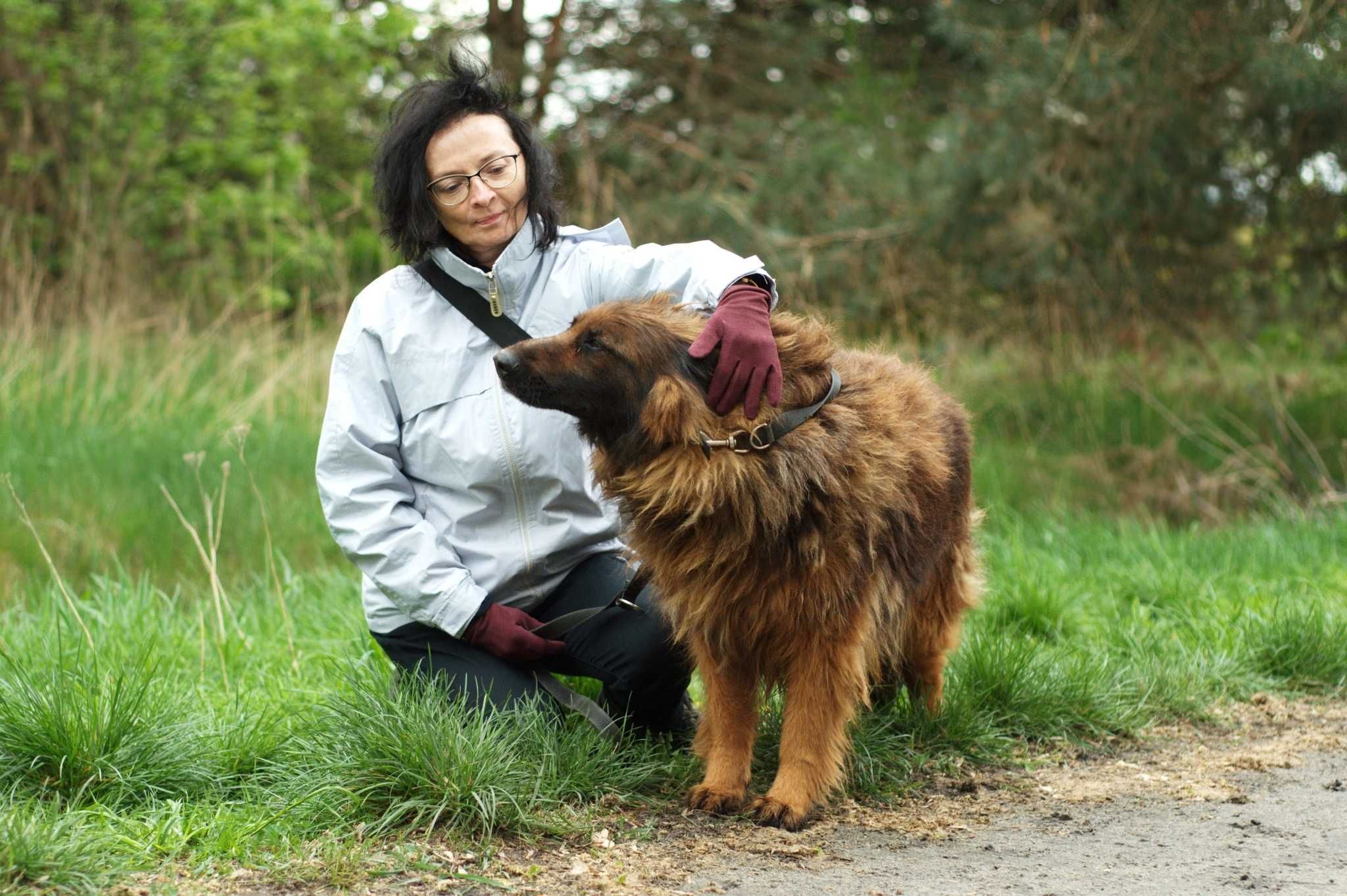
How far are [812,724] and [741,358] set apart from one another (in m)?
1.04

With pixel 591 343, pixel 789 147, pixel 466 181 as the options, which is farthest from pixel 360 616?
pixel 789 147

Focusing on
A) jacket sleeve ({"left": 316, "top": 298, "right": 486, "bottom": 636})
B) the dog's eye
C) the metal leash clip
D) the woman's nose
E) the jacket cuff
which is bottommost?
the jacket cuff

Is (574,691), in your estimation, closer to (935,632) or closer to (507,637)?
(507,637)

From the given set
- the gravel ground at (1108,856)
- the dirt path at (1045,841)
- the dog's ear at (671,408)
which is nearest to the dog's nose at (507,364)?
the dog's ear at (671,408)

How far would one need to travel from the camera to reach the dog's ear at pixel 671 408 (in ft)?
10.5

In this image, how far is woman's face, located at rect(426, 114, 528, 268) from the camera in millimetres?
3805

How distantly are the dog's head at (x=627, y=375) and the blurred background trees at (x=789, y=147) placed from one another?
5450 millimetres

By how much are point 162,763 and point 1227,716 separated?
11.3ft

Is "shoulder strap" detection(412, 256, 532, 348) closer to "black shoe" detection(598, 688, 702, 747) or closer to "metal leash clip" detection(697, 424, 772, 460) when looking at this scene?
"metal leash clip" detection(697, 424, 772, 460)

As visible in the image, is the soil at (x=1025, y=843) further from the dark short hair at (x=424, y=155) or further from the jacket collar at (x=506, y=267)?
the dark short hair at (x=424, y=155)

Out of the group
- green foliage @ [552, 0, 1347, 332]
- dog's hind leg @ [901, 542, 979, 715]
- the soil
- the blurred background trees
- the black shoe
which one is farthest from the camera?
the blurred background trees

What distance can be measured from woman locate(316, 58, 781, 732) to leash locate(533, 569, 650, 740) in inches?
1.5

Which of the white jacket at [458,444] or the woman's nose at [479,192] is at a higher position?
the woman's nose at [479,192]

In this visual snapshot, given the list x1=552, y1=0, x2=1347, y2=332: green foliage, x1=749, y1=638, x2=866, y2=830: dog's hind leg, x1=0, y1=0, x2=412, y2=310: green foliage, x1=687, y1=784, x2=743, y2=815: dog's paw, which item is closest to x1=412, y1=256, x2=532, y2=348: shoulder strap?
x1=749, y1=638, x2=866, y2=830: dog's hind leg
